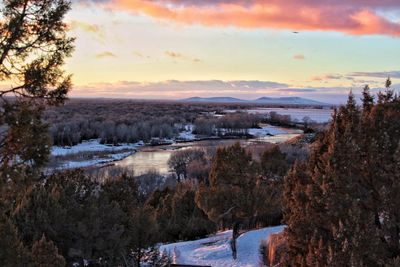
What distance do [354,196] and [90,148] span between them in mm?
64514

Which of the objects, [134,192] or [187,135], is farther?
[187,135]

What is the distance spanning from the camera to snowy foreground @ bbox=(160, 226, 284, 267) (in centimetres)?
2102

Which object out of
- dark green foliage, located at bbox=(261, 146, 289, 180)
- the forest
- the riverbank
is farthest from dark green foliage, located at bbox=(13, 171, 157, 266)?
the riverbank

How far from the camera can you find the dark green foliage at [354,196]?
31.1 feet

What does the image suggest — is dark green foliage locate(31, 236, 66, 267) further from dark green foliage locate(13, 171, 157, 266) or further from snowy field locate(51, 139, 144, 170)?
snowy field locate(51, 139, 144, 170)

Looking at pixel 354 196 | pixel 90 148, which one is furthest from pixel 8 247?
pixel 90 148

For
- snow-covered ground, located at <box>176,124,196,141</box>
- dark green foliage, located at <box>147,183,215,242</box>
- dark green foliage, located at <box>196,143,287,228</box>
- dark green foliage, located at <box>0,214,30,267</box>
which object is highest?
dark green foliage, located at <box>0,214,30,267</box>

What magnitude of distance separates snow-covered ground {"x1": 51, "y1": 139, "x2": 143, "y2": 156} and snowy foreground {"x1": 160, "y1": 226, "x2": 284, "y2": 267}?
42.5m

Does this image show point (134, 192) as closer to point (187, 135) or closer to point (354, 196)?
point (354, 196)

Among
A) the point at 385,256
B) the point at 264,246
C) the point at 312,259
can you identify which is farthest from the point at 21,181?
the point at 264,246

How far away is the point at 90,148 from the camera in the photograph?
7206 cm

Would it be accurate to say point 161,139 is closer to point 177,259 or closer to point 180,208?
point 180,208

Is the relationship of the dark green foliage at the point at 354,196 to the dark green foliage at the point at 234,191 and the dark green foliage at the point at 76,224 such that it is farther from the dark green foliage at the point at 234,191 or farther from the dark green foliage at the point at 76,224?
the dark green foliage at the point at 234,191

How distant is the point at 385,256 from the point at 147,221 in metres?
9.29
